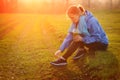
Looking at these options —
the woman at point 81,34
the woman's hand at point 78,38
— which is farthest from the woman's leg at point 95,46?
the woman's hand at point 78,38

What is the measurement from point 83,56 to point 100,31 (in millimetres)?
817

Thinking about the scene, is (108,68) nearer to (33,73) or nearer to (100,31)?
(100,31)

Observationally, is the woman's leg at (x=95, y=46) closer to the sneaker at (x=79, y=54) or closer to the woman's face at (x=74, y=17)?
the sneaker at (x=79, y=54)

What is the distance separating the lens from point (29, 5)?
4628cm

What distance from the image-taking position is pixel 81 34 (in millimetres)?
8438

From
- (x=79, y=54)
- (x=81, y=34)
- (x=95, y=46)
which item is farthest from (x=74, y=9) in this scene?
(x=79, y=54)

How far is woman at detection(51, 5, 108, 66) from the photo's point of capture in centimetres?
834

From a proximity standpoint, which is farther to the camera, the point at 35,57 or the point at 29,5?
the point at 29,5

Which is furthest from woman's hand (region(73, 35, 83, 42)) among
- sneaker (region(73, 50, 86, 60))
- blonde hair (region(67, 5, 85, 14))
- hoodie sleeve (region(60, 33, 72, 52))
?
sneaker (region(73, 50, 86, 60))

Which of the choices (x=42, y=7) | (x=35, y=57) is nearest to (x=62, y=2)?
(x=42, y=7)

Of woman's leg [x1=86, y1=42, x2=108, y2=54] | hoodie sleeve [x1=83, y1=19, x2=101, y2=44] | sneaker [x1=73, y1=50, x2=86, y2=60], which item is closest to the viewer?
hoodie sleeve [x1=83, y1=19, x2=101, y2=44]

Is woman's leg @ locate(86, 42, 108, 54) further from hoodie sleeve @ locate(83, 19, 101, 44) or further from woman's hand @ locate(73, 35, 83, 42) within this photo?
woman's hand @ locate(73, 35, 83, 42)

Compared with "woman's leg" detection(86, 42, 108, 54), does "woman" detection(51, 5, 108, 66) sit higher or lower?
higher

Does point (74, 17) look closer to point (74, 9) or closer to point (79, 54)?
point (74, 9)
